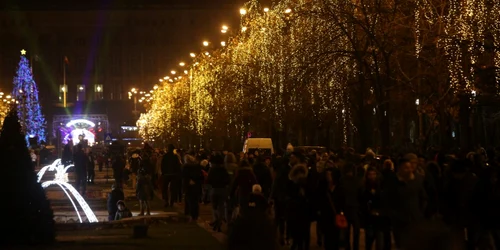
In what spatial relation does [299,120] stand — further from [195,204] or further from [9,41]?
[9,41]

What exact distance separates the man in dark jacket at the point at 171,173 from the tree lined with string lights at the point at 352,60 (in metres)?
4.20

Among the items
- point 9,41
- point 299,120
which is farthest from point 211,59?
point 9,41

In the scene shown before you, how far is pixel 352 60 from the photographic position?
32.6 meters

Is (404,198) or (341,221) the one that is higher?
(404,198)

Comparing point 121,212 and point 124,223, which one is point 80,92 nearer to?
point 121,212

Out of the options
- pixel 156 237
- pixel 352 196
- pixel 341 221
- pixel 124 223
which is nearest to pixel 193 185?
pixel 124 223

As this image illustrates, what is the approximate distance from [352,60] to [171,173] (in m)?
6.54

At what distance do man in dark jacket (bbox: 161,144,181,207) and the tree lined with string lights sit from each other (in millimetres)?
4203

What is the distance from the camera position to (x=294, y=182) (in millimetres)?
18266

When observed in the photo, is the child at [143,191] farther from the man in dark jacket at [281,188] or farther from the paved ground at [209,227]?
the man in dark jacket at [281,188]

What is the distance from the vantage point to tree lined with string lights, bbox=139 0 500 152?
29812mm

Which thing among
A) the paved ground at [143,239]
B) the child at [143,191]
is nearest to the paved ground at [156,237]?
the paved ground at [143,239]

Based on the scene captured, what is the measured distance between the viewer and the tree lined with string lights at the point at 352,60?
29.8 m

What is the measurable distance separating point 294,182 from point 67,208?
17.7 m
